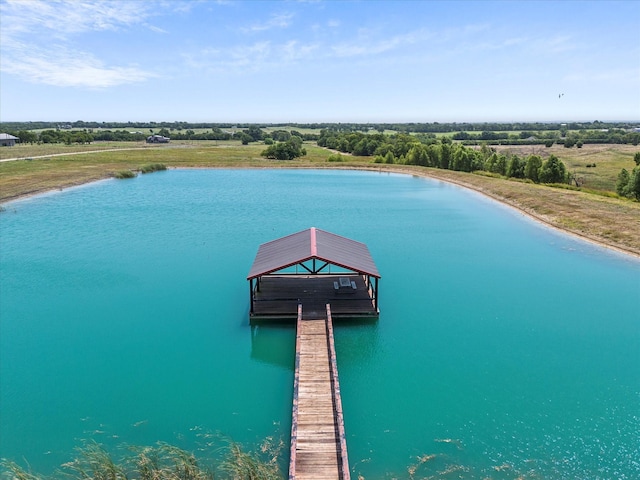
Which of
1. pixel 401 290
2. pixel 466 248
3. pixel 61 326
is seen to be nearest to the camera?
pixel 61 326

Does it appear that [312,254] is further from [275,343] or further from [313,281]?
[313,281]

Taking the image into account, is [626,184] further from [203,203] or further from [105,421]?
[105,421]

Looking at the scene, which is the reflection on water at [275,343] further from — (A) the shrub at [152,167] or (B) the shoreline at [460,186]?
(A) the shrub at [152,167]

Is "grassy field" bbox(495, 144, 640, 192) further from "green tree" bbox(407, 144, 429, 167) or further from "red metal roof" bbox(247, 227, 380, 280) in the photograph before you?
"red metal roof" bbox(247, 227, 380, 280)

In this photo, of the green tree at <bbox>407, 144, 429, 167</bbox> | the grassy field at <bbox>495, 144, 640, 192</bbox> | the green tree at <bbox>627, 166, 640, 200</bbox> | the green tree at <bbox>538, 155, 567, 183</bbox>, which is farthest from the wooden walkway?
the green tree at <bbox>407, 144, 429, 167</bbox>

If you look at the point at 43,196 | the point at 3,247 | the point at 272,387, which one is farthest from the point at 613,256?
the point at 43,196

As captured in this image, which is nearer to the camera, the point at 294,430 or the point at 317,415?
the point at 294,430

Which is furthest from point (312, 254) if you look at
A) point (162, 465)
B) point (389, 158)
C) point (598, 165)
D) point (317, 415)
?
point (598, 165)
